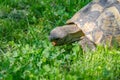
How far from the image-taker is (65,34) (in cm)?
504

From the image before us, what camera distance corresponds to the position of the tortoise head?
4953 mm

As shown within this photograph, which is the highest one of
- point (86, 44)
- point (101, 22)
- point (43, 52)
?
point (101, 22)

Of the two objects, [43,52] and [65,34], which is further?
[65,34]

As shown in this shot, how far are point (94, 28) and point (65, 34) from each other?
14.7 inches

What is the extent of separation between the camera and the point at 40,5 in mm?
6109

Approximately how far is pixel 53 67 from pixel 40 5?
1995mm

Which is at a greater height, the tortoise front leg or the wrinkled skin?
the wrinkled skin

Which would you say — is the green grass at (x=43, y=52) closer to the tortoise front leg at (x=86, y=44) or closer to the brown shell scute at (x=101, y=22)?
the tortoise front leg at (x=86, y=44)

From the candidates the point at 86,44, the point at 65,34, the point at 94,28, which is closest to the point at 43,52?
the point at 65,34

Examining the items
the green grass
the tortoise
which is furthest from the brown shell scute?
the green grass

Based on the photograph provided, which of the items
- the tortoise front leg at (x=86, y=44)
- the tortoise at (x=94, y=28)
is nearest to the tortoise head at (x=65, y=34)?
the tortoise at (x=94, y=28)

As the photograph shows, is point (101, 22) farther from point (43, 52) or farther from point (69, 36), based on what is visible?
point (43, 52)

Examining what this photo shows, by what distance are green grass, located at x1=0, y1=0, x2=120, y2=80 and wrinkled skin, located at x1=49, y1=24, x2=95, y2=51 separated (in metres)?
0.08

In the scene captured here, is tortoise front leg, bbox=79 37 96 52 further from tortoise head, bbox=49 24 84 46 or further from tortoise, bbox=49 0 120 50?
tortoise head, bbox=49 24 84 46
